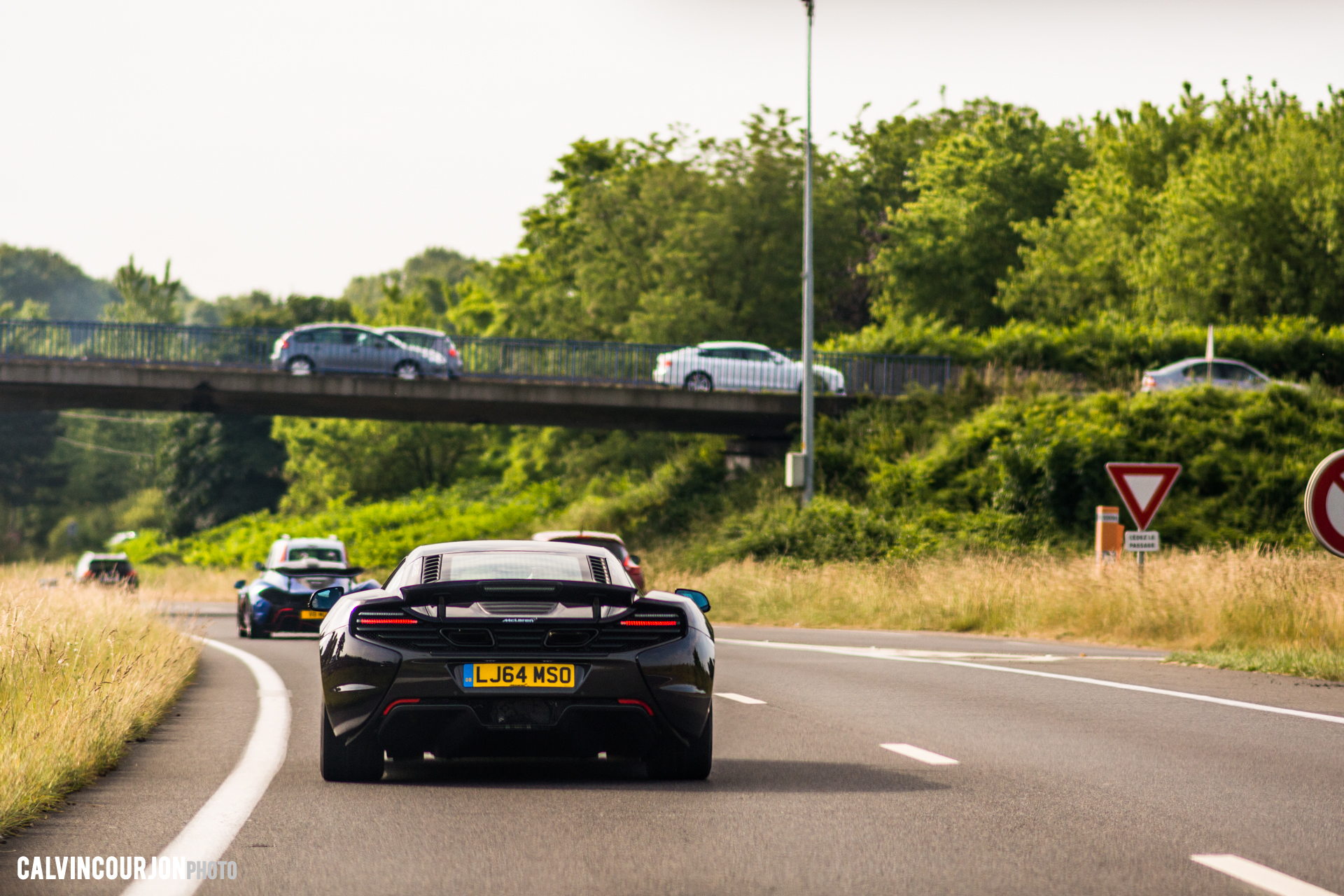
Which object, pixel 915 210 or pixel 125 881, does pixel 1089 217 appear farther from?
→ pixel 125 881

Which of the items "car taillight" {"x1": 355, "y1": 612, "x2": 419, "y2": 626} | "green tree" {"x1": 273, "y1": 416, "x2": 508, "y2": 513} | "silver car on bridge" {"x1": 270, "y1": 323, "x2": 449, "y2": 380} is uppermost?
"silver car on bridge" {"x1": 270, "y1": 323, "x2": 449, "y2": 380}

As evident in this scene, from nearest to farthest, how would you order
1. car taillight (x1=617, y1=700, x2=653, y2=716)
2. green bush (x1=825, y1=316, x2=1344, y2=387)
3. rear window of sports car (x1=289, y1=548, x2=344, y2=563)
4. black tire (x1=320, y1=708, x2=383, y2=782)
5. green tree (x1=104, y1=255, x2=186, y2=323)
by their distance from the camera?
car taillight (x1=617, y1=700, x2=653, y2=716), black tire (x1=320, y1=708, x2=383, y2=782), rear window of sports car (x1=289, y1=548, x2=344, y2=563), green bush (x1=825, y1=316, x2=1344, y2=387), green tree (x1=104, y1=255, x2=186, y2=323)

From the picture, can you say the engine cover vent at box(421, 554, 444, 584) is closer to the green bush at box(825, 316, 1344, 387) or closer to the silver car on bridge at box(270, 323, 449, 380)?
the silver car on bridge at box(270, 323, 449, 380)

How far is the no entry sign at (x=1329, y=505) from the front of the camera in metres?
14.1

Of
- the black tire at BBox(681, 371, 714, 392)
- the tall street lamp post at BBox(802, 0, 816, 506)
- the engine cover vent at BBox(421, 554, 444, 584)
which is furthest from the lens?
the black tire at BBox(681, 371, 714, 392)

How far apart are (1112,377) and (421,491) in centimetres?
3929

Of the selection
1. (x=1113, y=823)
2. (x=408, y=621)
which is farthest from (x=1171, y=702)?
(x=408, y=621)

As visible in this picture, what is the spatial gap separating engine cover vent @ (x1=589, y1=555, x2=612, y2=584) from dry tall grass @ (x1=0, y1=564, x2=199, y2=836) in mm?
2719

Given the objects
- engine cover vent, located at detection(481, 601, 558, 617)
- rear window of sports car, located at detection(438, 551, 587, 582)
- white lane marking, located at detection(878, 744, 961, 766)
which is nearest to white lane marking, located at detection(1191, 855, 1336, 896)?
white lane marking, located at detection(878, 744, 961, 766)

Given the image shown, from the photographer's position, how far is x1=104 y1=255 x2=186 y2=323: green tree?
421 ft

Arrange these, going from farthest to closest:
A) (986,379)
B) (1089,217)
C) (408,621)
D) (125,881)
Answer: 1. (1089,217)
2. (986,379)
3. (408,621)
4. (125,881)

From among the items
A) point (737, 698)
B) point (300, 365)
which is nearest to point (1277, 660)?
point (737, 698)

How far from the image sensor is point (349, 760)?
8305 millimetres

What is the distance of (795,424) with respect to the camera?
155 feet
